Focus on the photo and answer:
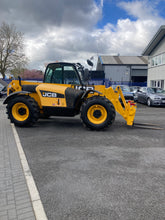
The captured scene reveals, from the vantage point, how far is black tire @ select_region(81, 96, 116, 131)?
7.08 metres

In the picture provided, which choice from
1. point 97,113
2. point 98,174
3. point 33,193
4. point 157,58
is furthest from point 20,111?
point 157,58

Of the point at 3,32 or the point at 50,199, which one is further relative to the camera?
the point at 3,32

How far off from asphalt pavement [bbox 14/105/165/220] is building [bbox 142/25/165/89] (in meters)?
17.0

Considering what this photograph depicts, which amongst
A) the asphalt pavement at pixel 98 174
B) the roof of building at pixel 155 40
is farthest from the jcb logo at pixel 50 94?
the roof of building at pixel 155 40

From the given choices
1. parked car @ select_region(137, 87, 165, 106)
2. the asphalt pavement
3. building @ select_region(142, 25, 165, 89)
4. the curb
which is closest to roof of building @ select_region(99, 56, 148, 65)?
building @ select_region(142, 25, 165, 89)

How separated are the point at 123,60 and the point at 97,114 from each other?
129 feet

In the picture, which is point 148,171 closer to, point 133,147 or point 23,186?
point 133,147

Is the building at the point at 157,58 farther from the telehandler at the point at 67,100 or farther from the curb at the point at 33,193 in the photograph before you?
the curb at the point at 33,193

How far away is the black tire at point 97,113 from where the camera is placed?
708 centimetres

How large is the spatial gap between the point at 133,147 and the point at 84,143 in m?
1.35

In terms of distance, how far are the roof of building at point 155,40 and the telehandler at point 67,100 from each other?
16.5 m

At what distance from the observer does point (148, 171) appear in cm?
399

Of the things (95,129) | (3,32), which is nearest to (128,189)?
(95,129)

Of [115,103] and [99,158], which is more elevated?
[115,103]
